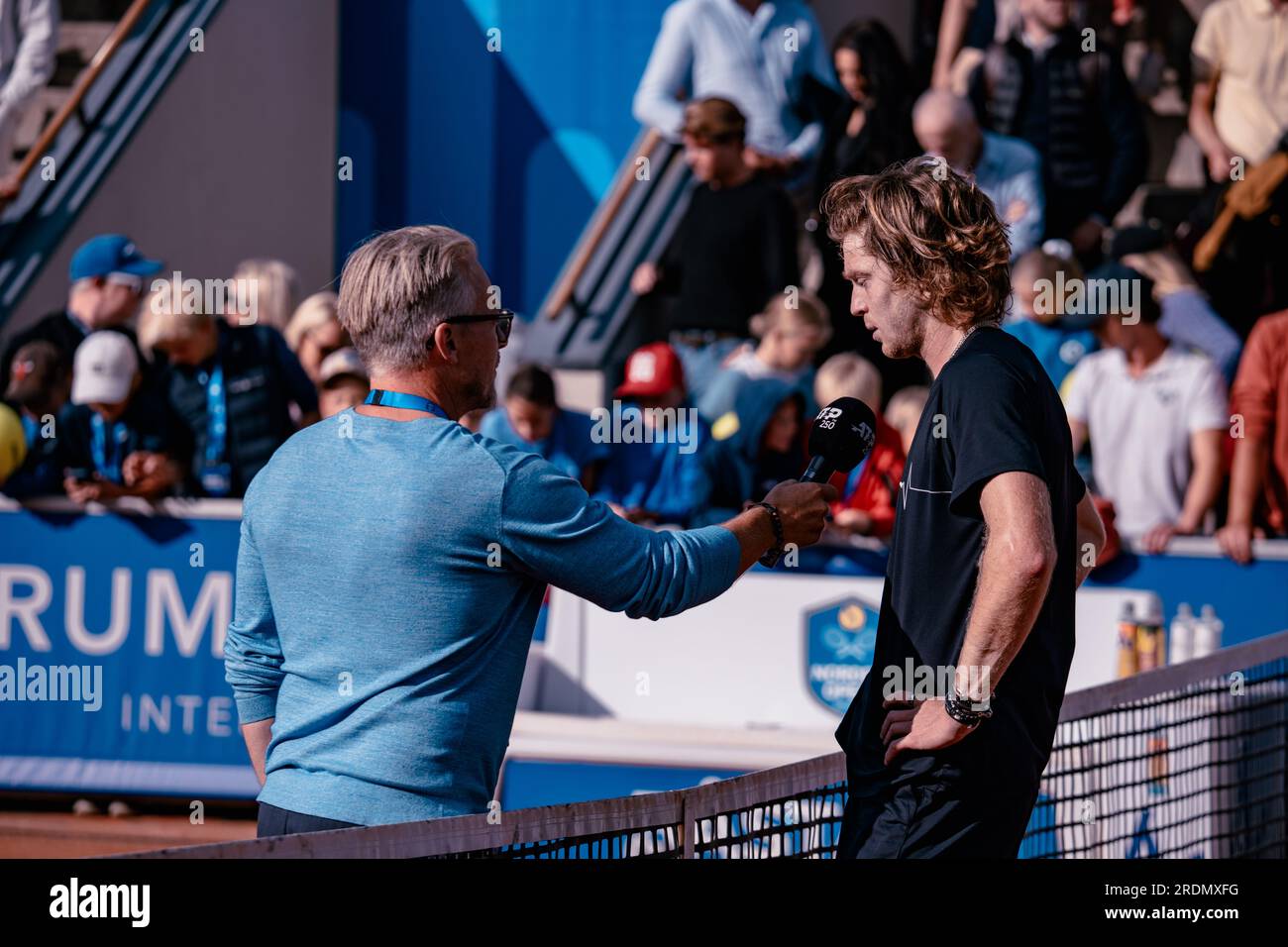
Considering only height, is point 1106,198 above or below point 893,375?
above

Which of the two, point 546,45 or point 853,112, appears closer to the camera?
point 853,112

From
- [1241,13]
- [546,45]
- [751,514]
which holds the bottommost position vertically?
[751,514]

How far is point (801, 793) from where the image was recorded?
148 inches

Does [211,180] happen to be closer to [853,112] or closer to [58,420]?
[58,420]

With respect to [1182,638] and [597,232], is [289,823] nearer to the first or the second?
[1182,638]

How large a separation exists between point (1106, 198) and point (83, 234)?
6579 mm

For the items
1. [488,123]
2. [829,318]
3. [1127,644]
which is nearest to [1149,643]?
[1127,644]

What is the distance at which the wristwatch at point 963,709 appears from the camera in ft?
10.3

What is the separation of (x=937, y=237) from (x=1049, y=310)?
5460 mm

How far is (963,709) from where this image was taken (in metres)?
3.14

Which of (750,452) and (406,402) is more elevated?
(750,452)

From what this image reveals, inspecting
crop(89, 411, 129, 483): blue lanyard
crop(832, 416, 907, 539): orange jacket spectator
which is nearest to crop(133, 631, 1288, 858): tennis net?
crop(832, 416, 907, 539): orange jacket spectator
